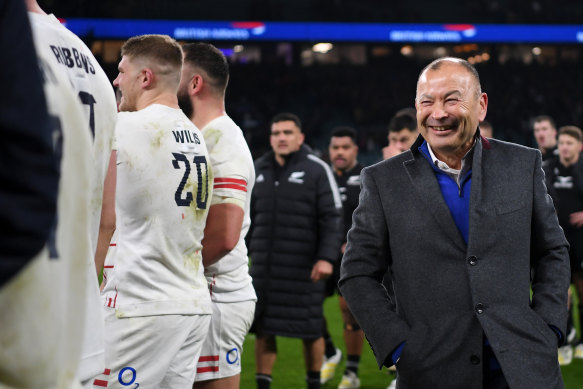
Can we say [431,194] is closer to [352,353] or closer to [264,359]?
[264,359]

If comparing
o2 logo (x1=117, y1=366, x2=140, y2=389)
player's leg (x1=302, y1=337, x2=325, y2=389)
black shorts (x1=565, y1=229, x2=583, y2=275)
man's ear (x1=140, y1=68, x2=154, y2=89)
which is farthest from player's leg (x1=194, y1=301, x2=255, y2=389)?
black shorts (x1=565, y1=229, x2=583, y2=275)

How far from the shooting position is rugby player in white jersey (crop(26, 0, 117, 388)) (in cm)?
210

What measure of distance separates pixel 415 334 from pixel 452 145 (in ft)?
2.41

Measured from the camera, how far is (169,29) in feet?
88.1

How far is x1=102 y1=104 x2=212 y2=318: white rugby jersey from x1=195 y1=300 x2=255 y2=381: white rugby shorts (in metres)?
0.65

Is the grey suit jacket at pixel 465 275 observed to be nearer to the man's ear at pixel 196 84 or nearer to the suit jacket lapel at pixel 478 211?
the suit jacket lapel at pixel 478 211

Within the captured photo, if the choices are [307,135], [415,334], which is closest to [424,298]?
[415,334]

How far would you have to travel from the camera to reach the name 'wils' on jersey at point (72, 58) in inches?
86.0

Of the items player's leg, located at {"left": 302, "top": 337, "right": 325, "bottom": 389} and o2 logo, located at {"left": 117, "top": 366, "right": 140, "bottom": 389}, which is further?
player's leg, located at {"left": 302, "top": 337, "right": 325, "bottom": 389}

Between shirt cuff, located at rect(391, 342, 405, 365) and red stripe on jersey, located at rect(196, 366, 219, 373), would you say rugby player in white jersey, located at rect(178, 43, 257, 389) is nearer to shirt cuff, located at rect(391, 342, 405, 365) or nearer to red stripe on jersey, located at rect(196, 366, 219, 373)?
red stripe on jersey, located at rect(196, 366, 219, 373)

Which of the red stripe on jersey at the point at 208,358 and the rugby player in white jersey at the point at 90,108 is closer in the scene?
the rugby player in white jersey at the point at 90,108

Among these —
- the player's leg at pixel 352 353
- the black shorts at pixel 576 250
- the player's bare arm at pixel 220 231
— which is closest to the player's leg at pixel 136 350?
the player's bare arm at pixel 220 231

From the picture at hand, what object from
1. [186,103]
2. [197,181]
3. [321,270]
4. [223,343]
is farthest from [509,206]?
[321,270]

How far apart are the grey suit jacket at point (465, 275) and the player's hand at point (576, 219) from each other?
19.0 feet
